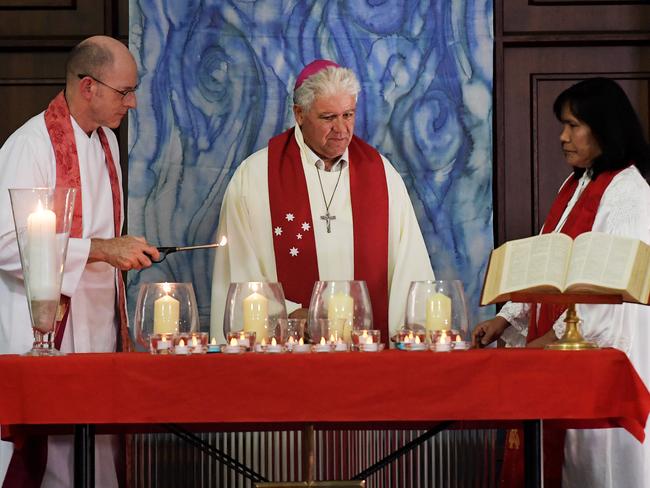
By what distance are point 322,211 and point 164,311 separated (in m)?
1.88

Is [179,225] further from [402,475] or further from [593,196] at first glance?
[593,196]

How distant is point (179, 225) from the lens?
4992 millimetres

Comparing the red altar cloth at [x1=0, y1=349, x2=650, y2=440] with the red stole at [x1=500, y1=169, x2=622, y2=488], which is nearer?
the red altar cloth at [x1=0, y1=349, x2=650, y2=440]

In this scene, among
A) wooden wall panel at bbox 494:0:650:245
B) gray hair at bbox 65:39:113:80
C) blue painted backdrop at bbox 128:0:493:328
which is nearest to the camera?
gray hair at bbox 65:39:113:80

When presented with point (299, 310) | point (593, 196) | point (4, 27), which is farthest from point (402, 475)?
point (4, 27)

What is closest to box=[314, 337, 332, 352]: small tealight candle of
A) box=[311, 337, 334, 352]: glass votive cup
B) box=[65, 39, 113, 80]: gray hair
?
box=[311, 337, 334, 352]: glass votive cup

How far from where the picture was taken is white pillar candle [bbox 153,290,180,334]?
289cm

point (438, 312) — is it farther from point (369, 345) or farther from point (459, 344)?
point (369, 345)

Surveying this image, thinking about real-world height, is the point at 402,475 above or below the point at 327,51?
below

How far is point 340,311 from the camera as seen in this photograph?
288cm

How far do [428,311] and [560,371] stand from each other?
1.27 feet

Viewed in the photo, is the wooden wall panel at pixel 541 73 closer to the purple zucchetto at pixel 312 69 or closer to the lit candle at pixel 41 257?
the purple zucchetto at pixel 312 69

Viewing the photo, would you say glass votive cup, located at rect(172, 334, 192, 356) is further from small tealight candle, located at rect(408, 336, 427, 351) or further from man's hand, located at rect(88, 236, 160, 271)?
man's hand, located at rect(88, 236, 160, 271)

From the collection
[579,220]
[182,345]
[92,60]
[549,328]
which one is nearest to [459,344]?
[182,345]
